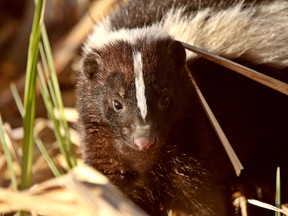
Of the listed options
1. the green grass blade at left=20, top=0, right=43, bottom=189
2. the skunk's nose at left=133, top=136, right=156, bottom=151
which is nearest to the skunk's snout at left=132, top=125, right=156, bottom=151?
the skunk's nose at left=133, top=136, right=156, bottom=151

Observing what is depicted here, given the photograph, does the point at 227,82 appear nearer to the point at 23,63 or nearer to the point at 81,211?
the point at 81,211

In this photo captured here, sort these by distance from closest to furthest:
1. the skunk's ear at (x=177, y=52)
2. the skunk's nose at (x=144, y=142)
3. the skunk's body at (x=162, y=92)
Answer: the skunk's nose at (x=144, y=142)
the skunk's body at (x=162, y=92)
the skunk's ear at (x=177, y=52)

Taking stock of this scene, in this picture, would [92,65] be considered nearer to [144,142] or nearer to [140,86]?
[140,86]

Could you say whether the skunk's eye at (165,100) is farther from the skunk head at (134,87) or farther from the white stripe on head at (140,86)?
the white stripe on head at (140,86)

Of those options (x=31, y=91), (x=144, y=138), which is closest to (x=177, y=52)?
(x=144, y=138)

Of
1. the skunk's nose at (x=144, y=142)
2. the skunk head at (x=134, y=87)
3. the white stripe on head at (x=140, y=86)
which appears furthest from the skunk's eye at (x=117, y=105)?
the skunk's nose at (x=144, y=142)

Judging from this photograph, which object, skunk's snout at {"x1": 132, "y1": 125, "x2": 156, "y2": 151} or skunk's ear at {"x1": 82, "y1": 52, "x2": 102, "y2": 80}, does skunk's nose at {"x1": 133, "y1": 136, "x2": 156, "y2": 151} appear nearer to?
skunk's snout at {"x1": 132, "y1": 125, "x2": 156, "y2": 151}
